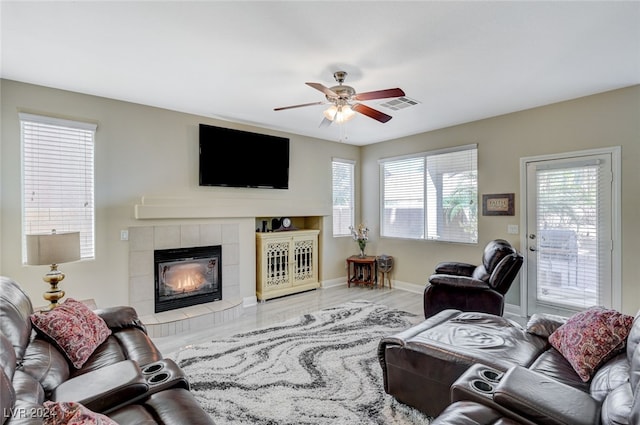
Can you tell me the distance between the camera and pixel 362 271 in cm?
605

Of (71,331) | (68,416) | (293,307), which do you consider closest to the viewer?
(68,416)

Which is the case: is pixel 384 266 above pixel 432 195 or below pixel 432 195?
below

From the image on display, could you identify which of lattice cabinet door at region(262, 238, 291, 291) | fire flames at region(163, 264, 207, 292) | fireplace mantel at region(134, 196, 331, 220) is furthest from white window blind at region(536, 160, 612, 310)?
fire flames at region(163, 264, 207, 292)

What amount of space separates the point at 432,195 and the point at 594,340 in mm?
3568

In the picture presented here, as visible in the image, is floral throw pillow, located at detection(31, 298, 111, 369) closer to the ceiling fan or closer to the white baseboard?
the ceiling fan

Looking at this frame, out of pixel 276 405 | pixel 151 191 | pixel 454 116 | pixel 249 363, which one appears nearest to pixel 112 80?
pixel 151 191

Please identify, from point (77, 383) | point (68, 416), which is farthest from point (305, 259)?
point (68, 416)

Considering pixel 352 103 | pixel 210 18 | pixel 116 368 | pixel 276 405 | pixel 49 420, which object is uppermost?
pixel 210 18

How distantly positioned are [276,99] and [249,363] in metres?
2.81

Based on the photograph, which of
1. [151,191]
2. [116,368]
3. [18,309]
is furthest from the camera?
[151,191]

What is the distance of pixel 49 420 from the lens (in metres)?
0.94

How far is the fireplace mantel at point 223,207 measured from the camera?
389 centimetres

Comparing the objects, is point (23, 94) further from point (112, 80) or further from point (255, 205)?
point (255, 205)

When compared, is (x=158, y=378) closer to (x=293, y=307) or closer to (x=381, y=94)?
(x=381, y=94)
